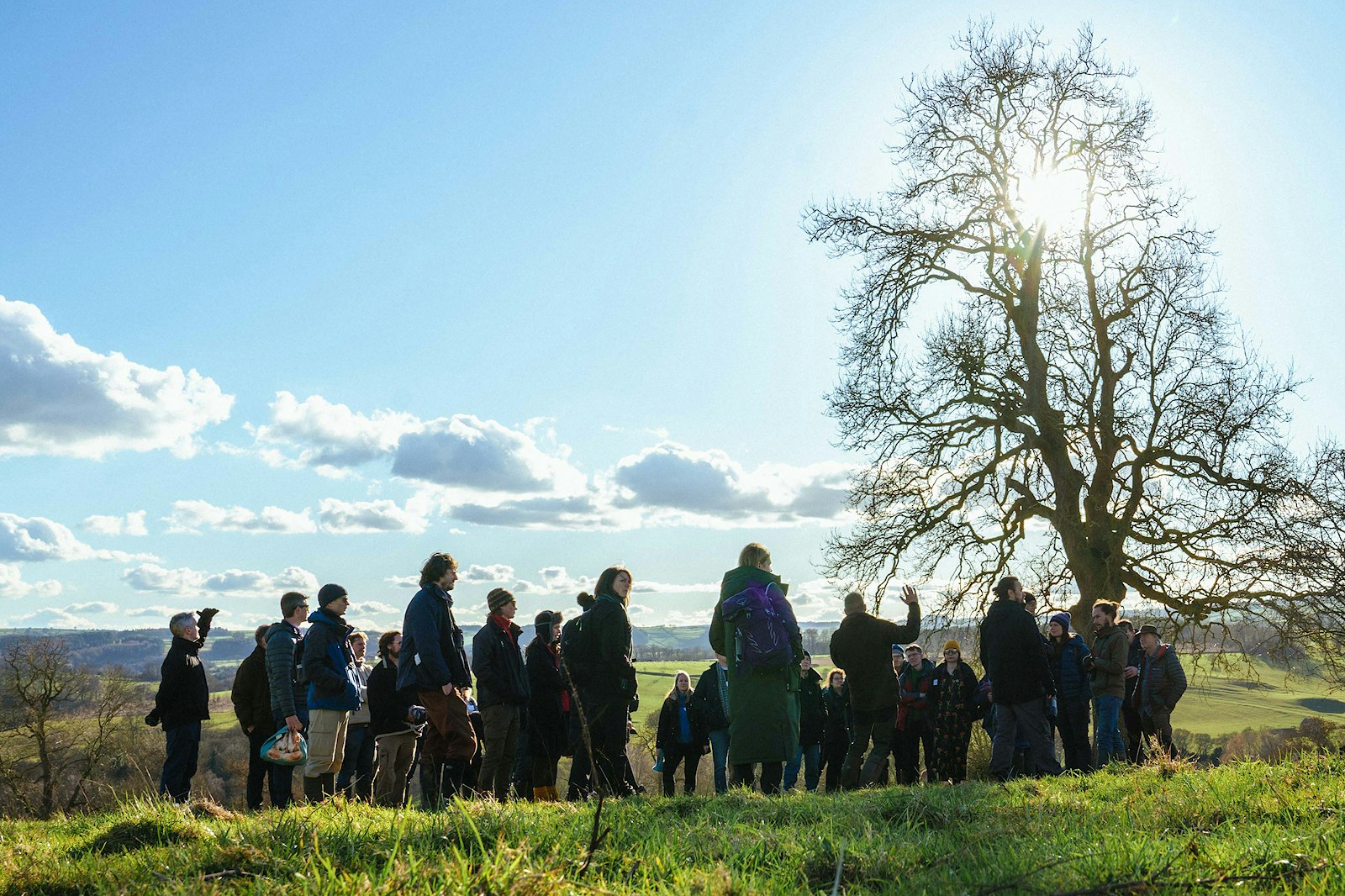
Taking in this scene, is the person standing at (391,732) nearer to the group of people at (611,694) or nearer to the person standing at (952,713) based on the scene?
the group of people at (611,694)

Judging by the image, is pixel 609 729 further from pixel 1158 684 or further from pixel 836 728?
pixel 1158 684

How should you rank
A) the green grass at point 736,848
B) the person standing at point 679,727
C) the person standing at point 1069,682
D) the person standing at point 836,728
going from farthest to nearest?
the person standing at point 836,728 < the person standing at point 679,727 < the person standing at point 1069,682 < the green grass at point 736,848

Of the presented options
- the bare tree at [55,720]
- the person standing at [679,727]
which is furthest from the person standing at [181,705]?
the bare tree at [55,720]

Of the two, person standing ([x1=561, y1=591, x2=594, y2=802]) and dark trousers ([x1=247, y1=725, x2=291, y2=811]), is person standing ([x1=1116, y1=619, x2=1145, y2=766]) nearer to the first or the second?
person standing ([x1=561, y1=591, x2=594, y2=802])

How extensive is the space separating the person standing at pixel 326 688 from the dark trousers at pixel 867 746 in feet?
15.7

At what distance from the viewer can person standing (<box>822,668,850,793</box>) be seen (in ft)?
38.7

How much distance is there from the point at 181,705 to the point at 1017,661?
22.7 feet

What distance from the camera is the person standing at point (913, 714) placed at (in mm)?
10016

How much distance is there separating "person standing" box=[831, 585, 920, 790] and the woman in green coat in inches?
84.2

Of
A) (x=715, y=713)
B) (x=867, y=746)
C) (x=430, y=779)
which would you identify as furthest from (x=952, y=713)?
(x=430, y=779)

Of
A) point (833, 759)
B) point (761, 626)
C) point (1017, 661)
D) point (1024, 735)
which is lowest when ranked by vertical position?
point (833, 759)

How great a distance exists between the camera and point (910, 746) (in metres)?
10.3

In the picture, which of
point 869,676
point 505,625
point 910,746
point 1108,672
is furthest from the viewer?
point 910,746

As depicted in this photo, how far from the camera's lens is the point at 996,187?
56.6 ft
